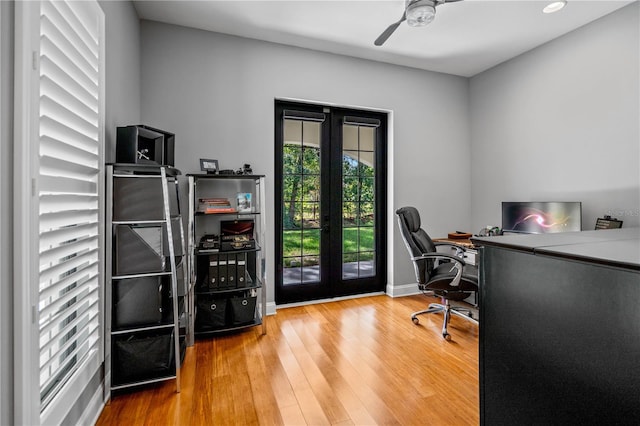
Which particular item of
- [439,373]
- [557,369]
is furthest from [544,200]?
[557,369]

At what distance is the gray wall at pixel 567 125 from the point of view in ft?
9.18

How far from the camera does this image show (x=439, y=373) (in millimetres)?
2223

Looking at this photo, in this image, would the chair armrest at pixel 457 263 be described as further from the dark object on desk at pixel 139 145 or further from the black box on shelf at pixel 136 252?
the dark object on desk at pixel 139 145

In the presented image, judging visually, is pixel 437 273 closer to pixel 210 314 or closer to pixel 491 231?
pixel 491 231

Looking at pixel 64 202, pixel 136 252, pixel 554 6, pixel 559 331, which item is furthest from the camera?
pixel 554 6

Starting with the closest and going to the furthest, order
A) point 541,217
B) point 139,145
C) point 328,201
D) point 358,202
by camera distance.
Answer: point 139,145
point 541,217
point 328,201
point 358,202

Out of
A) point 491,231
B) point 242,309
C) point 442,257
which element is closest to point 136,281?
point 242,309

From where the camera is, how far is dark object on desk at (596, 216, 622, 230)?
272 centimetres

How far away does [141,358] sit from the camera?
77.9 inches

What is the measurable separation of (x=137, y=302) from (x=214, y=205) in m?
1.17

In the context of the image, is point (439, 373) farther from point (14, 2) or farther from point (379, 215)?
point (14, 2)

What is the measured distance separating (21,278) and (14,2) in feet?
3.40

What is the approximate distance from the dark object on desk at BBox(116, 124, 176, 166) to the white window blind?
0.57 feet

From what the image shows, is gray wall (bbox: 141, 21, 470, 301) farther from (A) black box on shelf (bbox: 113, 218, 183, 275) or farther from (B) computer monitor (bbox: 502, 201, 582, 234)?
(A) black box on shelf (bbox: 113, 218, 183, 275)
